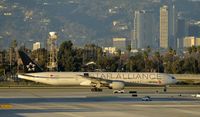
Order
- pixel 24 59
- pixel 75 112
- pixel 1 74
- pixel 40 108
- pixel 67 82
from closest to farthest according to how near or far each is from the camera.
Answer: pixel 75 112 < pixel 40 108 < pixel 67 82 < pixel 24 59 < pixel 1 74

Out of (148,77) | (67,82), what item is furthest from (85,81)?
(148,77)

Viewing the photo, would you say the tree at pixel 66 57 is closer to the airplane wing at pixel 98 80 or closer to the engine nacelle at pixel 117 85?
the airplane wing at pixel 98 80

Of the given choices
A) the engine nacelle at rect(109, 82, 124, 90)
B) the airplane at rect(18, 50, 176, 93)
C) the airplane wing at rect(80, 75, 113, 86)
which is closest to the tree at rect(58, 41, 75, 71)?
the airplane at rect(18, 50, 176, 93)

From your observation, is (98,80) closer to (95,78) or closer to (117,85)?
(95,78)

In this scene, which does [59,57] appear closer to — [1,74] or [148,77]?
[1,74]

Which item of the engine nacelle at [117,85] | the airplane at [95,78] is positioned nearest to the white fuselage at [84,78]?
the airplane at [95,78]

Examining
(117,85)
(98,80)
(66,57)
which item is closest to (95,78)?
(98,80)

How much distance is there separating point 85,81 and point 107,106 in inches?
1619

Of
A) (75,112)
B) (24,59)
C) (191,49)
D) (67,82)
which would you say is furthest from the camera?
(191,49)

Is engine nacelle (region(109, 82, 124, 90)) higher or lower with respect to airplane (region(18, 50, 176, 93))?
lower

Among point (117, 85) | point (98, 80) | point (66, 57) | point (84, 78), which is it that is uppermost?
point (66, 57)

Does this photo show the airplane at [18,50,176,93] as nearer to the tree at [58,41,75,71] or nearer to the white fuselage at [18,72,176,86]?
the white fuselage at [18,72,176,86]

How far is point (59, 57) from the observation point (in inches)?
6329

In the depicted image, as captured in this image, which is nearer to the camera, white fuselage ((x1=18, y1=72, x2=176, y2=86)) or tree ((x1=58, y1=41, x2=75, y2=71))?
white fuselage ((x1=18, y1=72, x2=176, y2=86))
